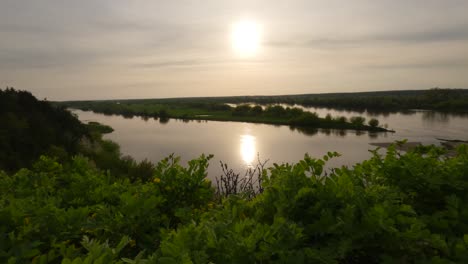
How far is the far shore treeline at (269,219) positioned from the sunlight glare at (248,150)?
77.3 ft

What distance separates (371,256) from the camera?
86.3 inches

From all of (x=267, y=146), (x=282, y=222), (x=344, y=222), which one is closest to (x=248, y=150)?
(x=267, y=146)

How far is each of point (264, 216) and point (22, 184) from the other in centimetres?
253

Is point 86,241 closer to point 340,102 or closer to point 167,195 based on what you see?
point 167,195

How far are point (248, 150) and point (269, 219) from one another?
32861mm

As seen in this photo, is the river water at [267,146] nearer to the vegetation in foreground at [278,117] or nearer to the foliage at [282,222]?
the vegetation in foreground at [278,117]

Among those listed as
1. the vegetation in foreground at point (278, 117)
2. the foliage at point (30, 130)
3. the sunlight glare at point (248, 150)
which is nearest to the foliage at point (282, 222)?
the foliage at point (30, 130)

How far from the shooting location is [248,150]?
35281 millimetres

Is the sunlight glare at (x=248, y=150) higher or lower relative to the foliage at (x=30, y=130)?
lower

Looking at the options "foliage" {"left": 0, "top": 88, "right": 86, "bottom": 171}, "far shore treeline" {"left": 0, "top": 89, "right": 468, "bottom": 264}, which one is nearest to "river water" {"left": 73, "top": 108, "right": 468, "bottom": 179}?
"foliage" {"left": 0, "top": 88, "right": 86, "bottom": 171}

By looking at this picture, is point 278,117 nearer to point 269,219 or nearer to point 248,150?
point 248,150

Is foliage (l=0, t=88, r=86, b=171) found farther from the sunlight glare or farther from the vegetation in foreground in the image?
the vegetation in foreground

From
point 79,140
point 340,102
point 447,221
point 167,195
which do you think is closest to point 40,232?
point 167,195

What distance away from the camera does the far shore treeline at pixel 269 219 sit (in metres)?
1.85
